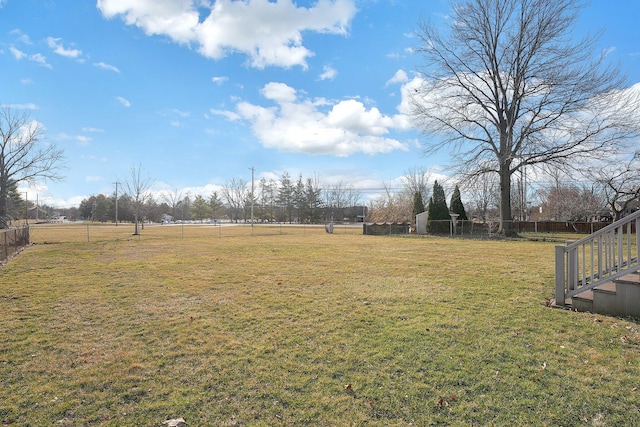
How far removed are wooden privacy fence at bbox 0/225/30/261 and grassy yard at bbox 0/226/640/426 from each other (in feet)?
20.0

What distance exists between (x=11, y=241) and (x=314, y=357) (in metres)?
15.4

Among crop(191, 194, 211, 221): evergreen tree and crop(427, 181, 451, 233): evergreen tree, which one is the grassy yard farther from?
crop(191, 194, 211, 221): evergreen tree

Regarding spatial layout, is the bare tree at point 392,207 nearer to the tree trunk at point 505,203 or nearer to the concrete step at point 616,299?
the tree trunk at point 505,203

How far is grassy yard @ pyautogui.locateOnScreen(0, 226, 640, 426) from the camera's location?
8.96 feet

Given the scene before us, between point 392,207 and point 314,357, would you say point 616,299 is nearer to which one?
point 314,357

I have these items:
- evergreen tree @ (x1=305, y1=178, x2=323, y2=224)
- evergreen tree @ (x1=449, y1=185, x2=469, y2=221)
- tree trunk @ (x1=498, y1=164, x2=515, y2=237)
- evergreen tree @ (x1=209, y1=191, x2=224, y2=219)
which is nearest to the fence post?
tree trunk @ (x1=498, y1=164, x2=515, y2=237)

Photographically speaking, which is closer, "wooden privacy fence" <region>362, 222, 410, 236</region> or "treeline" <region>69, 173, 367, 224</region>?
"wooden privacy fence" <region>362, 222, 410, 236</region>

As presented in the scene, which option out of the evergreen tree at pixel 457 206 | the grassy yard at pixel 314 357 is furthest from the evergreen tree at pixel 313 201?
the grassy yard at pixel 314 357

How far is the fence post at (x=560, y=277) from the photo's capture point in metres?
5.31

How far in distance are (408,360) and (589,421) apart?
1.50m

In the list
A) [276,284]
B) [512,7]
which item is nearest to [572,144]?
[512,7]

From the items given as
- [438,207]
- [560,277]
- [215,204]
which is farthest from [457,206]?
[215,204]

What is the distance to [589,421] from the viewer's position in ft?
8.39

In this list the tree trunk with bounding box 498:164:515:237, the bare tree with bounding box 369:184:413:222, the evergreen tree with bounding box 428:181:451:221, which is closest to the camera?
the tree trunk with bounding box 498:164:515:237
